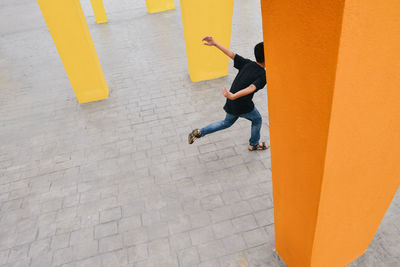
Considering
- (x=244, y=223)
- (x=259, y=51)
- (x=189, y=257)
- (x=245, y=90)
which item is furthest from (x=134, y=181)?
(x=259, y=51)

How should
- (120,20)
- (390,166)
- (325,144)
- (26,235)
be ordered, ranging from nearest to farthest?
(325,144) → (390,166) → (26,235) → (120,20)

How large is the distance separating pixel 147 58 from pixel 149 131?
13.2ft

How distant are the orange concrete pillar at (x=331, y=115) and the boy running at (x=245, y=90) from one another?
1371 mm

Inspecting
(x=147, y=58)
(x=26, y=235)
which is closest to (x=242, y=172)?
(x=26, y=235)

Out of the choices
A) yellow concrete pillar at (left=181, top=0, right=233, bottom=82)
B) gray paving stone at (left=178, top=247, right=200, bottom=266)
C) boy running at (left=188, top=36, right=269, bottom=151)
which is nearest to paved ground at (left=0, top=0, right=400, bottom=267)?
gray paving stone at (left=178, top=247, right=200, bottom=266)

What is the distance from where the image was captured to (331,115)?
4.56ft

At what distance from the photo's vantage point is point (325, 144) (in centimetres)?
153

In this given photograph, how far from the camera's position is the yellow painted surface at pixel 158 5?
41.4 ft

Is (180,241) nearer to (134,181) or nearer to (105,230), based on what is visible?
(105,230)

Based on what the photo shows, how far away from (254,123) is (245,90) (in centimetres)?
101

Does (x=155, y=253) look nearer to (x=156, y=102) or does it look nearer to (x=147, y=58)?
(x=156, y=102)

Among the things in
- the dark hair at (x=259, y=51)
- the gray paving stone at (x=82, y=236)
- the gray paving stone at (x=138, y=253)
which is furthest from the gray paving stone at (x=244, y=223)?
the dark hair at (x=259, y=51)

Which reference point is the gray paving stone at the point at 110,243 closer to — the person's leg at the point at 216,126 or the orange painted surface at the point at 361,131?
the person's leg at the point at 216,126

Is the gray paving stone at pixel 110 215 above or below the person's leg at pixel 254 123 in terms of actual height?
below
